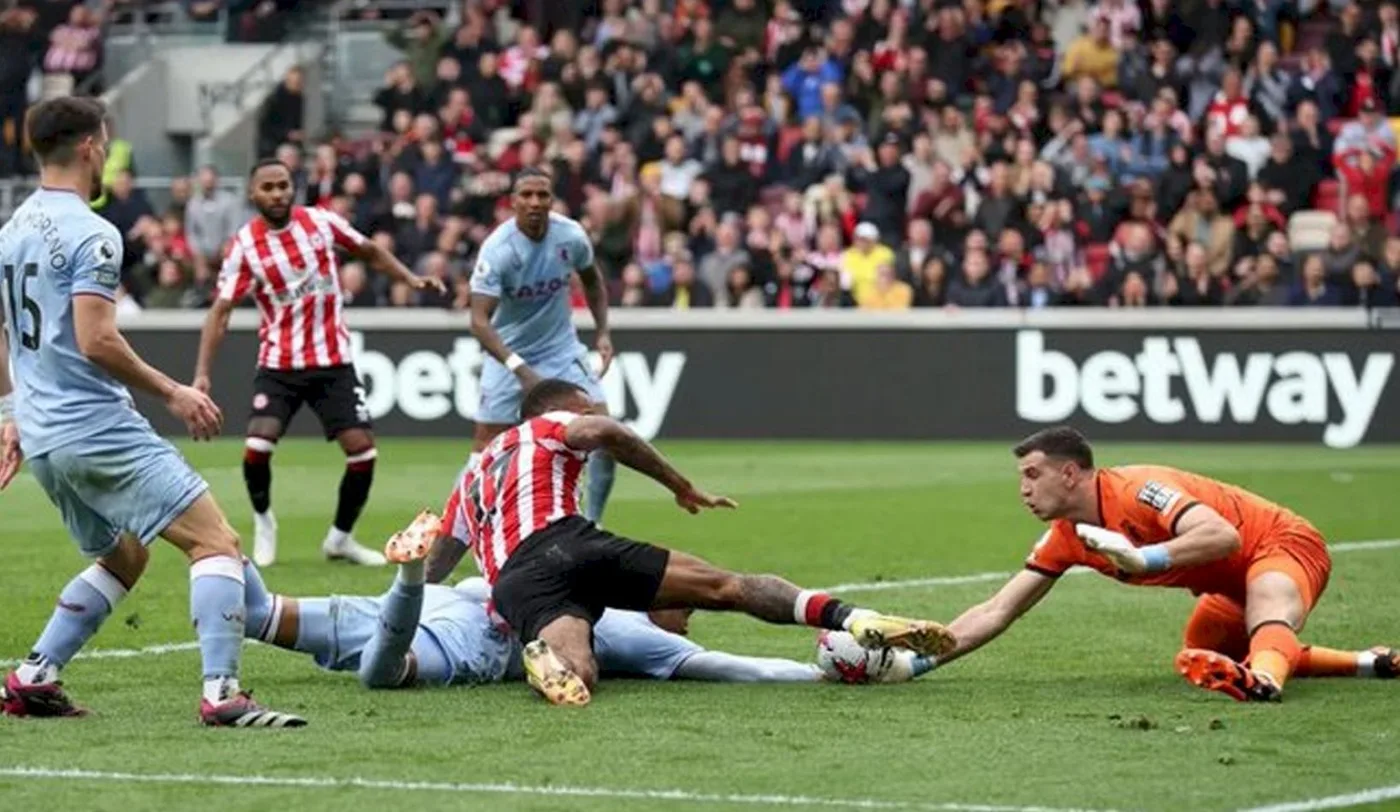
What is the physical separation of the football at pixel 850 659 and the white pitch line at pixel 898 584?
2.92m

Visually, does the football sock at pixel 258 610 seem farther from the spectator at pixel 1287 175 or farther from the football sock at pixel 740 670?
the spectator at pixel 1287 175

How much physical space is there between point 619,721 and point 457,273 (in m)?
20.1

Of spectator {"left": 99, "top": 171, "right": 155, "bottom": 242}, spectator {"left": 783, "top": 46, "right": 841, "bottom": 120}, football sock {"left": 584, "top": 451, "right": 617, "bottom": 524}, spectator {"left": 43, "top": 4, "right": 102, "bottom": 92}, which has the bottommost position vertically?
football sock {"left": 584, "top": 451, "right": 617, "bottom": 524}

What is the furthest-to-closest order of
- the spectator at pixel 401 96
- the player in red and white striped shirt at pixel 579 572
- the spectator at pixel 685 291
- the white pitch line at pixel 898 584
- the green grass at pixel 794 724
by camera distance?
the spectator at pixel 401 96 < the spectator at pixel 685 291 < the white pitch line at pixel 898 584 < the player in red and white striped shirt at pixel 579 572 < the green grass at pixel 794 724

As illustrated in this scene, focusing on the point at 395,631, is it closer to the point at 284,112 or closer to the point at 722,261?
the point at 722,261

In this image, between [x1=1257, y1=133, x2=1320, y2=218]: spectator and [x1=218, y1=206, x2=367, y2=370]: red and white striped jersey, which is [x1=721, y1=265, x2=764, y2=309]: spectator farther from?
[x1=218, y1=206, x2=367, y2=370]: red and white striped jersey

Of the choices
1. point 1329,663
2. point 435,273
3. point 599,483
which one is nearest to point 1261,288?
point 435,273

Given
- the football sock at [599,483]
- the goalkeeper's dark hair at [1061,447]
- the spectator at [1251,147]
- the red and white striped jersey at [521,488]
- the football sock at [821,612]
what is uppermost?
the spectator at [1251,147]

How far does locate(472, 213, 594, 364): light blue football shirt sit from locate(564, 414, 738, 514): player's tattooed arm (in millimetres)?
5984

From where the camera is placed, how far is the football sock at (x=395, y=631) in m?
10.3

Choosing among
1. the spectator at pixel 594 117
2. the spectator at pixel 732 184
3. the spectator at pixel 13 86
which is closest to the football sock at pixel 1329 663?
the spectator at pixel 732 184

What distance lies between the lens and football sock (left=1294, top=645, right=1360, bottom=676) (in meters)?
10.9

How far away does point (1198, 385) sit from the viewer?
25781 mm

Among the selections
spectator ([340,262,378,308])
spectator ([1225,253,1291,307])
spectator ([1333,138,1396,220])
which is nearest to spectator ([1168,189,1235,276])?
spectator ([1225,253,1291,307])
